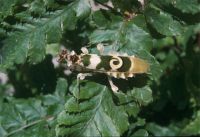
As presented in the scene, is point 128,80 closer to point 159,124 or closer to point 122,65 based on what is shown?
point 122,65

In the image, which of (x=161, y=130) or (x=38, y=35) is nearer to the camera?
(x=38, y=35)

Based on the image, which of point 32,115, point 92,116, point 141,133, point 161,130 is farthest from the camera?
point 161,130

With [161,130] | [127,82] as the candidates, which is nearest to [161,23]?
[127,82]

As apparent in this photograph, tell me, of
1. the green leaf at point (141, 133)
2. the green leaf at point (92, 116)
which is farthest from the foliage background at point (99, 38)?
the green leaf at point (141, 133)

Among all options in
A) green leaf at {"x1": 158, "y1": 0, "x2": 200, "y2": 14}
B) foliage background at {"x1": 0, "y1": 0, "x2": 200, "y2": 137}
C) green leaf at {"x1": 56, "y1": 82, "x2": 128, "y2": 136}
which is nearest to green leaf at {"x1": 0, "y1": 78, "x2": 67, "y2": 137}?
foliage background at {"x1": 0, "y1": 0, "x2": 200, "y2": 137}

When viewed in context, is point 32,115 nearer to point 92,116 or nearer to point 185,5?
point 92,116

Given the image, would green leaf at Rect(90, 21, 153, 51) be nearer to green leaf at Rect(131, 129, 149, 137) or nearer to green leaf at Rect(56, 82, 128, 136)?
green leaf at Rect(56, 82, 128, 136)

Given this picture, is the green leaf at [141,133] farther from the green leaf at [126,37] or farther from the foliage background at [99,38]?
the green leaf at [126,37]

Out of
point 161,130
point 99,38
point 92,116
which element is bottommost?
point 161,130

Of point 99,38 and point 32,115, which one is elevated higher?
point 99,38
